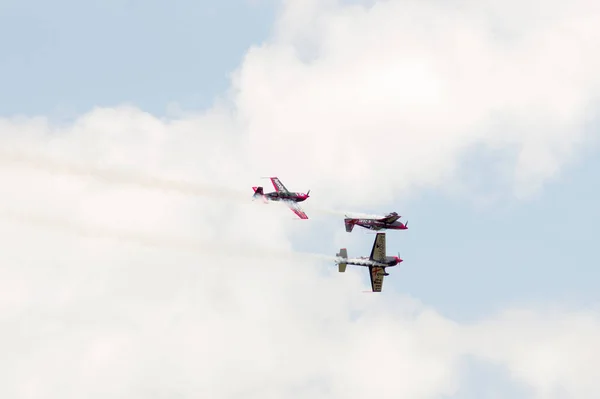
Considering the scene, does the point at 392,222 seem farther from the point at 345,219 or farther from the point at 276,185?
the point at 276,185

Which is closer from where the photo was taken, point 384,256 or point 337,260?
point 337,260

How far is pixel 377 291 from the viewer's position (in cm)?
13312

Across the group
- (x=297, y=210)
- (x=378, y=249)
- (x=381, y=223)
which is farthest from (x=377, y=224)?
(x=297, y=210)

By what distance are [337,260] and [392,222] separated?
43.7 ft

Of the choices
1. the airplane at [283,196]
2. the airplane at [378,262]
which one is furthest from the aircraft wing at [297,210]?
the airplane at [378,262]

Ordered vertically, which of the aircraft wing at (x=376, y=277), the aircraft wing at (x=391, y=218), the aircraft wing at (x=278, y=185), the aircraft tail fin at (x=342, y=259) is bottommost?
the aircraft wing at (x=376, y=277)

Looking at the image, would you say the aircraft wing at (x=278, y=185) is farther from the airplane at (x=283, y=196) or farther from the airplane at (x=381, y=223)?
the airplane at (x=381, y=223)

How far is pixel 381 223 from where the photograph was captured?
133m

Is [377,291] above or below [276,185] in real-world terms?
below

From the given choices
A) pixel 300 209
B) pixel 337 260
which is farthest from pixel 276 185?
pixel 337 260

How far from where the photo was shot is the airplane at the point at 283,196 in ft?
422

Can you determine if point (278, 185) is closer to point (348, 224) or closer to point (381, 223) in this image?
point (348, 224)

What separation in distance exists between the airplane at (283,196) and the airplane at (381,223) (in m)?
6.97

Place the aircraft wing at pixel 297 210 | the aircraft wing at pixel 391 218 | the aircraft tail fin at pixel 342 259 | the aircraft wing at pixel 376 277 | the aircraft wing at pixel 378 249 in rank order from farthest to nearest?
the aircraft wing at pixel 391 218 < the aircraft wing at pixel 376 277 < the aircraft wing at pixel 378 249 < the aircraft wing at pixel 297 210 < the aircraft tail fin at pixel 342 259
